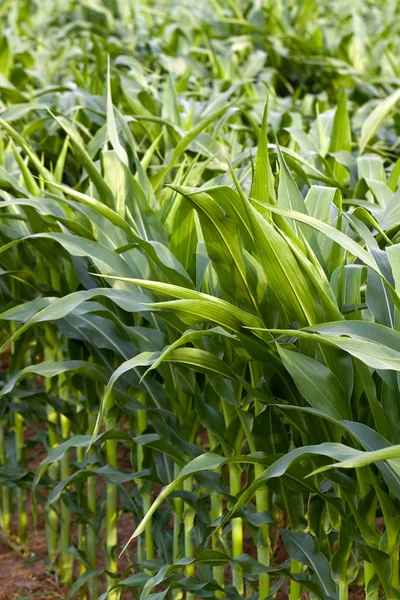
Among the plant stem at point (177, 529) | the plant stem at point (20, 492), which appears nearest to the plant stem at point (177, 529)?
the plant stem at point (177, 529)

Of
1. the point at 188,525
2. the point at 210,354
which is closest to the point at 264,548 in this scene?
the point at 188,525

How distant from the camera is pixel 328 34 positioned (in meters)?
4.91

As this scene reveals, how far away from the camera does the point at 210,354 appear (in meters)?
1.52

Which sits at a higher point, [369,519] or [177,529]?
[369,519]

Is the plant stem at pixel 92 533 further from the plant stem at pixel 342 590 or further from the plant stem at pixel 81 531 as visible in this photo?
the plant stem at pixel 342 590

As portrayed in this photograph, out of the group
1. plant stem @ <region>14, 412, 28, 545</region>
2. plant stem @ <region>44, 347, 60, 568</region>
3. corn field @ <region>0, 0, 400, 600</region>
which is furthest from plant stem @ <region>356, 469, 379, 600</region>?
plant stem @ <region>14, 412, 28, 545</region>

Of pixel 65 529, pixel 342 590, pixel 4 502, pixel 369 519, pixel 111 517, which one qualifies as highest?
pixel 369 519

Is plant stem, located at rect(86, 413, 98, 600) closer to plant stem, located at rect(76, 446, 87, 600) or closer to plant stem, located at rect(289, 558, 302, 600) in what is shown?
plant stem, located at rect(76, 446, 87, 600)

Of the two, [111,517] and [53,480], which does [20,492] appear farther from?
[111,517]

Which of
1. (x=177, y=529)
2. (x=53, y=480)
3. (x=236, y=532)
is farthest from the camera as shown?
(x=53, y=480)

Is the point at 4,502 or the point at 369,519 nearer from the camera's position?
the point at 369,519

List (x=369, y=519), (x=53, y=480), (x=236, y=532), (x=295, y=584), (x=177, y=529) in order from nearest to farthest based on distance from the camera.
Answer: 1. (x=369, y=519)
2. (x=295, y=584)
3. (x=236, y=532)
4. (x=177, y=529)
5. (x=53, y=480)

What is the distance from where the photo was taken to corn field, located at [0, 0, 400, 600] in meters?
1.40

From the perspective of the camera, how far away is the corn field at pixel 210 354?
1397 mm
